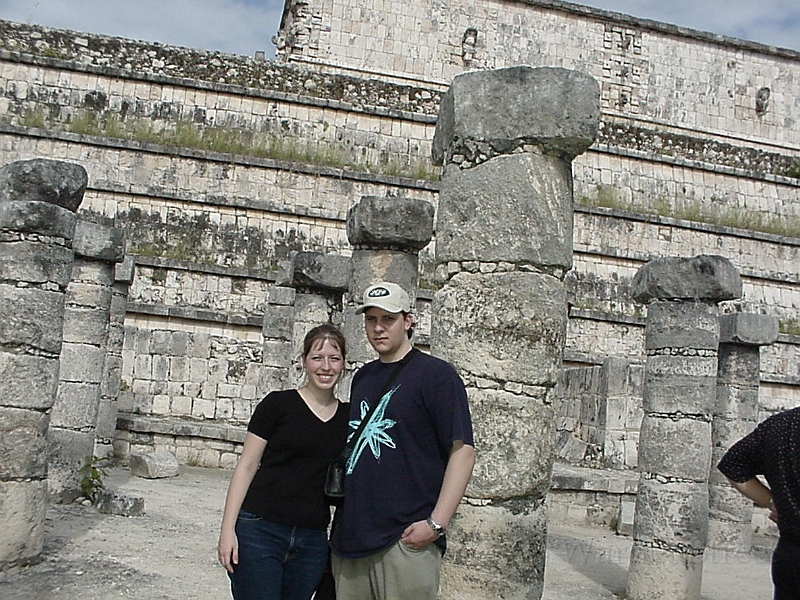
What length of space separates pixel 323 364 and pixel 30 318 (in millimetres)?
4413

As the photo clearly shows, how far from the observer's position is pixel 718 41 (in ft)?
81.5

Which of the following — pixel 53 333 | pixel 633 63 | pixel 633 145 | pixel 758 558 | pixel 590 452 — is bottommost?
pixel 758 558

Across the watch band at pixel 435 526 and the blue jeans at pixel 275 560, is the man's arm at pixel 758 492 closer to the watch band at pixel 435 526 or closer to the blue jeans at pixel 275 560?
the watch band at pixel 435 526

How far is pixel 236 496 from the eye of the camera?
13.5 ft

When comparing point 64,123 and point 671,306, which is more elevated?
point 64,123

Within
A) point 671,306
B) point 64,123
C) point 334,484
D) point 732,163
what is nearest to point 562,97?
point 334,484

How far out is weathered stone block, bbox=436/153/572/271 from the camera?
5.52 metres

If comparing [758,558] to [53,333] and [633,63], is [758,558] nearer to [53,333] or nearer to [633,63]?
[53,333]

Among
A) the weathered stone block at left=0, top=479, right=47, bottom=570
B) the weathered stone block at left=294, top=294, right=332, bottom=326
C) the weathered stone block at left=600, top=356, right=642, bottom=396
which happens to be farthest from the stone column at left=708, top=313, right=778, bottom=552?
the weathered stone block at left=0, top=479, right=47, bottom=570

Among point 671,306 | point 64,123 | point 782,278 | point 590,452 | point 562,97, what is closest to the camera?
point 562,97

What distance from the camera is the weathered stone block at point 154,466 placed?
43.2ft

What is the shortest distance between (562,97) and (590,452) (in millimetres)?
10247

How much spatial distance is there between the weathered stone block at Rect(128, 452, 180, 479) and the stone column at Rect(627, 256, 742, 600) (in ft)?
23.1

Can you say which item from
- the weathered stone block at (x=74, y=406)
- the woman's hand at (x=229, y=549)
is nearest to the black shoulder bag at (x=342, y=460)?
the woman's hand at (x=229, y=549)
